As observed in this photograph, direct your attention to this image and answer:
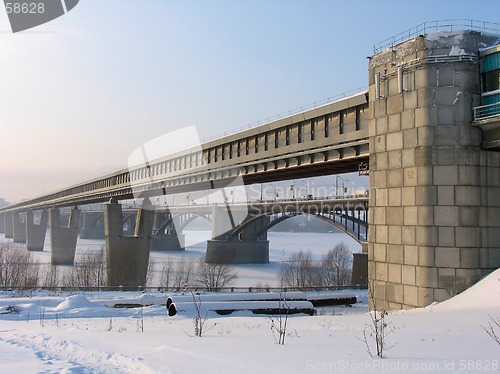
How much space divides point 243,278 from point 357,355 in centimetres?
5763

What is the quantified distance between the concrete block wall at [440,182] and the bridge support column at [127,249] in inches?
1470

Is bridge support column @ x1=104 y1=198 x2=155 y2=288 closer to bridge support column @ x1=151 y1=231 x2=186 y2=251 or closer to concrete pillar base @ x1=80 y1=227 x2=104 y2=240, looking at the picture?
bridge support column @ x1=151 y1=231 x2=186 y2=251

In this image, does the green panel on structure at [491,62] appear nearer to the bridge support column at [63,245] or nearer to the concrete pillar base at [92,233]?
the bridge support column at [63,245]

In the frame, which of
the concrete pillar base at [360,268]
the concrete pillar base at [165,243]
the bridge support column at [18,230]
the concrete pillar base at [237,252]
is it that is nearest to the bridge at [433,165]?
the concrete pillar base at [360,268]

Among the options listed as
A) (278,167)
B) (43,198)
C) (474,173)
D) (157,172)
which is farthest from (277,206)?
(43,198)

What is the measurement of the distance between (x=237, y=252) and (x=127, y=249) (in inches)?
1481

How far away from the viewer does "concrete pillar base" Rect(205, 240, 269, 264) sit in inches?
3524

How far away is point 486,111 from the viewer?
1891 centimetres

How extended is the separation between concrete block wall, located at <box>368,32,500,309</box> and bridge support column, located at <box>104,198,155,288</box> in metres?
37.3

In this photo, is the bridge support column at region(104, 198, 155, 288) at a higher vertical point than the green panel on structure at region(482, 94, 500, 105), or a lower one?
lower

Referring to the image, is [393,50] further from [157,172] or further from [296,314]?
[157,172]

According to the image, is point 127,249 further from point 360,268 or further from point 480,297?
point 480,297

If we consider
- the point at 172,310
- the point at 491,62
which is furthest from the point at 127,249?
the point at 491,62

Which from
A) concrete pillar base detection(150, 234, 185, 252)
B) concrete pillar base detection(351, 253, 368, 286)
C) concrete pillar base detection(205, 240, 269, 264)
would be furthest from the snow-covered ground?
concrete pillar base detection(150, 234, 185, 252)
